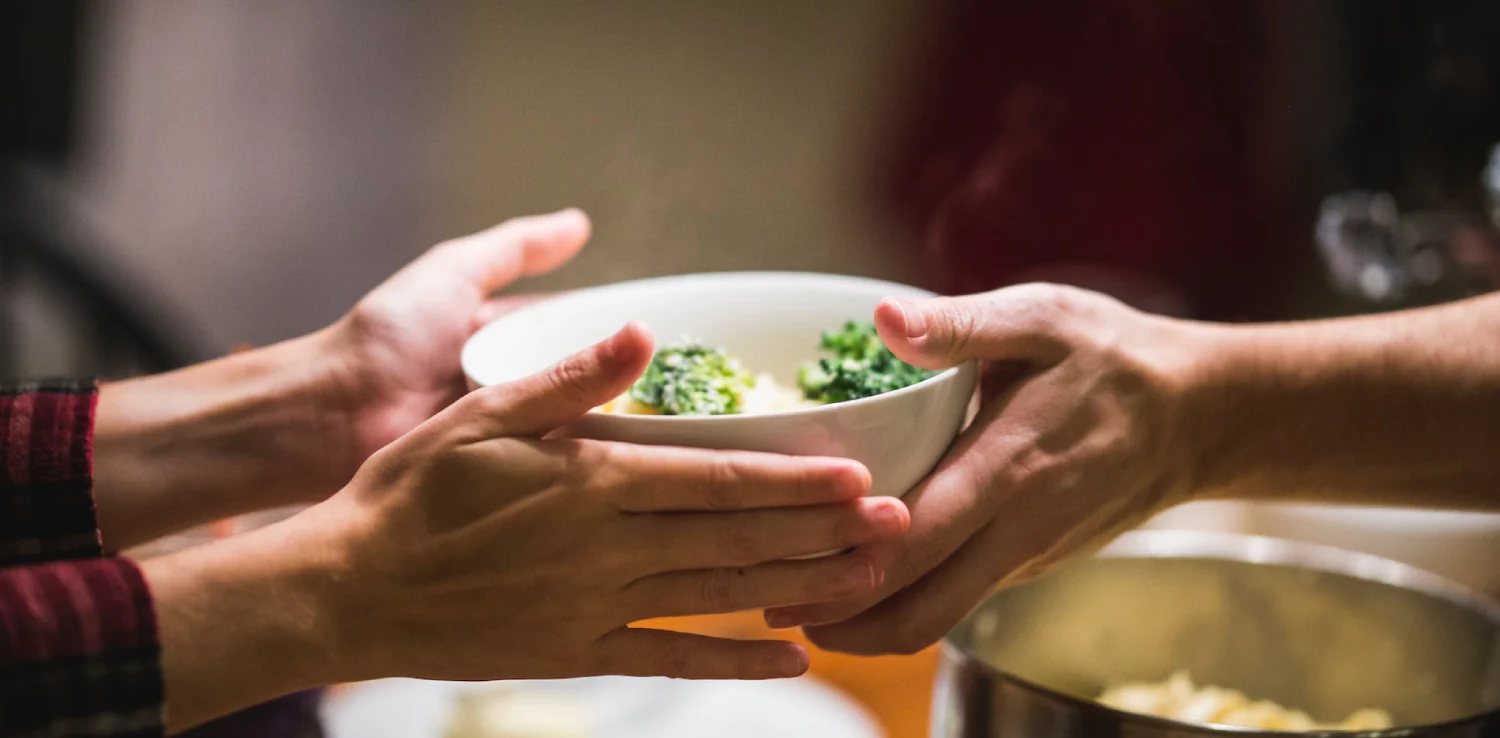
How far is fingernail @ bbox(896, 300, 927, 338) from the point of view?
0.73 metres

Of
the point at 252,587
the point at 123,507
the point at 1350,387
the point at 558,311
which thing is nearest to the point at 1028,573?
the point at 1350,387

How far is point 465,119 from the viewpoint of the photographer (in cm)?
227

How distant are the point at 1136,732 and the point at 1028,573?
0.63ft

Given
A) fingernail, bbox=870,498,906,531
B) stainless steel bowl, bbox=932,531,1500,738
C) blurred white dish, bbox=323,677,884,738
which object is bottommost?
blurred white dish, bbox=323,677,884,738

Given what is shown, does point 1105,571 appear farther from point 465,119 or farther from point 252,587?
point 465,119

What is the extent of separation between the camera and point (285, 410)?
1.04 meters

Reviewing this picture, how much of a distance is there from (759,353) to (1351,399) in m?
0.48

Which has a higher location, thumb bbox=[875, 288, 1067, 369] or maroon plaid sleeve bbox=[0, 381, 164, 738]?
thumb bbox=[875, 288, 1067, 369]

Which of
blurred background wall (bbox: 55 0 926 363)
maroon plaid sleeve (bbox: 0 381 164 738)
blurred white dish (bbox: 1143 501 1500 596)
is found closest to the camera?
maroon plaid sleeve (bbox: 0 381 164 738)

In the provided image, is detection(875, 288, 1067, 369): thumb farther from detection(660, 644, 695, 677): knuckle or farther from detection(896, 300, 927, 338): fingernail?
detection(660, 644, 695, 677): knuckle

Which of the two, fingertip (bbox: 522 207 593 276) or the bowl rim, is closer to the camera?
the bowl rim

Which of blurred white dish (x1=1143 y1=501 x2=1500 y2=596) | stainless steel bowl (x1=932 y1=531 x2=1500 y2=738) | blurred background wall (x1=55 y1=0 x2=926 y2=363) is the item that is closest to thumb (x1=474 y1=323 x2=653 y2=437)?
stainless steel bowl (x1=932 y1=531 x2=1500 y2=738)

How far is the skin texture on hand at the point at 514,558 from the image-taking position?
2.21 feet

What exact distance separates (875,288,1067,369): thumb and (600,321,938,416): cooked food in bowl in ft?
0.20
